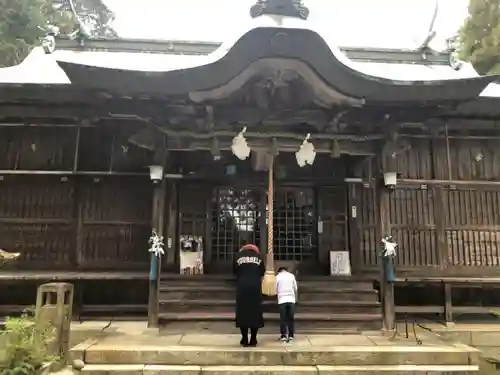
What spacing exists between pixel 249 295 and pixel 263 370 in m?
1.37

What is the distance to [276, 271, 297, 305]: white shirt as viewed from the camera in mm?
8430

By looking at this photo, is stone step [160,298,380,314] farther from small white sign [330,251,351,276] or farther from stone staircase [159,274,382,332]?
small white sign [330,251,351,276]

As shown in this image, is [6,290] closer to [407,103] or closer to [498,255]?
[407,103]

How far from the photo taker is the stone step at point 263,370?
7016mm

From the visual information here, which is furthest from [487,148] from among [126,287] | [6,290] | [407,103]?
[6,290]

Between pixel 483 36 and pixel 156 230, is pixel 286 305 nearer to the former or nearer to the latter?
pixel 156 230

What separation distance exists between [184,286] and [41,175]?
15.4 ft

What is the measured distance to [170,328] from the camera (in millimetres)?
9438

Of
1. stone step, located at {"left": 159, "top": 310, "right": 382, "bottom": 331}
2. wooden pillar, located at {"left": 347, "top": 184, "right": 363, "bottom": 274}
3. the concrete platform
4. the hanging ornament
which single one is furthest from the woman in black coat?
wooden pillar, located at {"left": 347, "top": 184, "right": 363, "bottom": 274}

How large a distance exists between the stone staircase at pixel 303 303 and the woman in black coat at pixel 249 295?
158cm

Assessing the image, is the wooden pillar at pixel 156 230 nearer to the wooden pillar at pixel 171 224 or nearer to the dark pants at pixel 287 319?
the wooden pillar at pixel 171 224

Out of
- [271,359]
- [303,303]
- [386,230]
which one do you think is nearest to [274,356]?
[271,359]

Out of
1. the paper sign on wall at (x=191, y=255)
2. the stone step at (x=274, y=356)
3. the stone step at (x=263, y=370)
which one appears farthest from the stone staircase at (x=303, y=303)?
the stone step at (x=263, y=370)

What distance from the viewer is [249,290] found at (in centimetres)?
807
